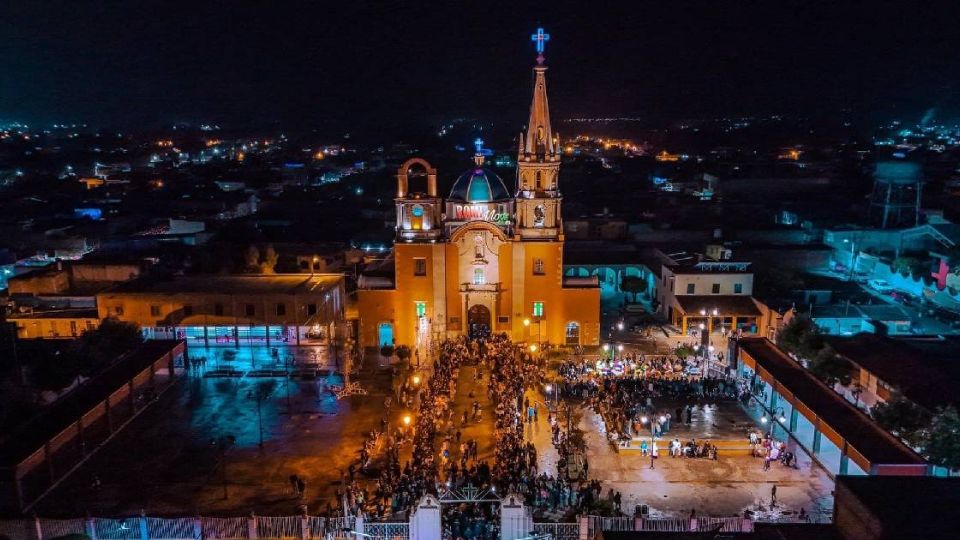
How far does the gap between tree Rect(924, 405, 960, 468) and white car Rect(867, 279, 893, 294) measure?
2322 cm

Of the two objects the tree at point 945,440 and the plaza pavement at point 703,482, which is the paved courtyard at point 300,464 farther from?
the tree at point 945,440

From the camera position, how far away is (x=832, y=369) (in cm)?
2383

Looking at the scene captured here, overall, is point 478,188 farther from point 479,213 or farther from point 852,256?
point 852,256

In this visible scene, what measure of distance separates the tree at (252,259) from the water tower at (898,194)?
41.7m

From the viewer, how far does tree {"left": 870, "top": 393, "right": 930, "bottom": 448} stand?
19062 mm

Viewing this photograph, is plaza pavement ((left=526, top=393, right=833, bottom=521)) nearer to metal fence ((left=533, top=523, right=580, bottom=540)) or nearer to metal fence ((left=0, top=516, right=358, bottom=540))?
metal fence ((left=533, top=523, right=580, bottom=540))

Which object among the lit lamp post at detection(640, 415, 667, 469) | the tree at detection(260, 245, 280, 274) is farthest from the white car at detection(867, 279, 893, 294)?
the tree at detection(260, 245, 280, 274)

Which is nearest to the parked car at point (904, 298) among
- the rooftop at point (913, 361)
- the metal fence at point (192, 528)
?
the rooftop at point (913, 361)

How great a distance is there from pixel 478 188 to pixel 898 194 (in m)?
35.3

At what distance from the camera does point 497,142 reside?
626ft

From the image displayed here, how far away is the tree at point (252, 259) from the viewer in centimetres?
4212

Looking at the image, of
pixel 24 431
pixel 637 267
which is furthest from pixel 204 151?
pixel 24 431

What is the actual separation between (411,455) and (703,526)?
8763mm

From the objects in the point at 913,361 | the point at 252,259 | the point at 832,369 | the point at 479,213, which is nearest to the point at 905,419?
the point at 832,369
